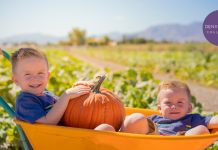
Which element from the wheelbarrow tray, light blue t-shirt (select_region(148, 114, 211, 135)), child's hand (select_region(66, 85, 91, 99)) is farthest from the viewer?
light blue t-shirt (select_region(148, 114, 211, 135))

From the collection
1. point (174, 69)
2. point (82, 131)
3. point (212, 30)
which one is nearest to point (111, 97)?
point (82, 131)

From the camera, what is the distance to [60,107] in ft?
5.03

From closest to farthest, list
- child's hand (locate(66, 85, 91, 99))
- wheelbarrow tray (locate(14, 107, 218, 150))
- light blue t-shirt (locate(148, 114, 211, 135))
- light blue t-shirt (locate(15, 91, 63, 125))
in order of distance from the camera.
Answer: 1. wheelbarrow tray (locate(14, 107, 218, 150))
2. light blue t-shirt (locate(15, 91, 63, 125))
3. child's hand (locate(66, 85, 91, 99))
4. light blue t-shirt (locate(148, 114, 211, 135))

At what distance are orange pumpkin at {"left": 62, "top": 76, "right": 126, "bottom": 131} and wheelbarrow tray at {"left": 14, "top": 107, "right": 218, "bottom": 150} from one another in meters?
0.23

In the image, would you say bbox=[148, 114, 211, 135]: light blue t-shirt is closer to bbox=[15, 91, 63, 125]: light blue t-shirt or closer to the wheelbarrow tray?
the wheelbarrow tray

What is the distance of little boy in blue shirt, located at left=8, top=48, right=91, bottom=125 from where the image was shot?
59.0 inches

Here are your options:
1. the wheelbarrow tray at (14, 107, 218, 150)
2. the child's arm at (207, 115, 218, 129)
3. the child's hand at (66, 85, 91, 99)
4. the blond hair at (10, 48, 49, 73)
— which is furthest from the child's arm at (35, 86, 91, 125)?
the child's arm at (207, 115, 218, 129)

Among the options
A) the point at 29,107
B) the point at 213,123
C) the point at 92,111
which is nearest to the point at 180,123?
the point at 213,123

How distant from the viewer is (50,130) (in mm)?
1340

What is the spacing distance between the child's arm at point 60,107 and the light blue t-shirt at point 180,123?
0.80 metres

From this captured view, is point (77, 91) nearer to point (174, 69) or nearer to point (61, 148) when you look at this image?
point (61, 148)

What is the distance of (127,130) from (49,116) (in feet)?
1.94

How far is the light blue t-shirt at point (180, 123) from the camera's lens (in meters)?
1.77

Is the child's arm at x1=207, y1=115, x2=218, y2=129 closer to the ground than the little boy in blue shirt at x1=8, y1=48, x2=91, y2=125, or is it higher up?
closer to the ground
